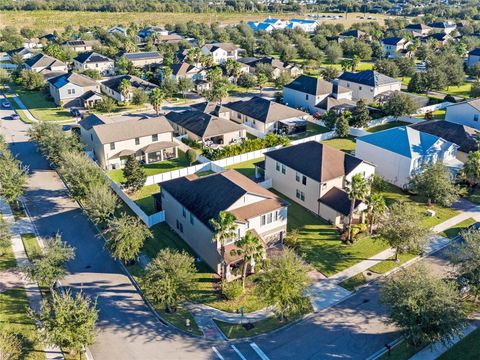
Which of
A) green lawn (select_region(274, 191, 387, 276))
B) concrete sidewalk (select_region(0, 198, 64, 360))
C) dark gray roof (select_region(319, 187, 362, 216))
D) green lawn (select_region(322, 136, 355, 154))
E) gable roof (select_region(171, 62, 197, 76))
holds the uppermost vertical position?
gable roof (select_region(171, 62, 197, 76))

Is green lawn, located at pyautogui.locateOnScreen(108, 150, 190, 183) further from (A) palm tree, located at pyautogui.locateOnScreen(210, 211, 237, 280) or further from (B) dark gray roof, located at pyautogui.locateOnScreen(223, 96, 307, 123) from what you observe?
(A) palm tree, located at pyautogui.locateOnScreen(210, 211, 237, 280)

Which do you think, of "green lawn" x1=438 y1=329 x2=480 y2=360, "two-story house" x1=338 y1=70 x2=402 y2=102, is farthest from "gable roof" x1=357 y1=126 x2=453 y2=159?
→ "two-story house" x1=338 y1=70 x2=402 y2=102

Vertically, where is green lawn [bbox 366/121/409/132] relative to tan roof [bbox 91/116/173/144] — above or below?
below

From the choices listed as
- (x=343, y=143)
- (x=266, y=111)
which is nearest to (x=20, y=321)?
(x=266, y=111)

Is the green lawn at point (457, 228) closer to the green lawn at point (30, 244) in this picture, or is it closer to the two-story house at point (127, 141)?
the two-story house at point (127, 141)

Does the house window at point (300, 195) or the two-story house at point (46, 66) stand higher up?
the two-story house at point (46, 66)

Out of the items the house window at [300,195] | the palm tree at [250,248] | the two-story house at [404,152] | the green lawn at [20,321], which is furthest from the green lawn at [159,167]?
the palm tree at [250,248]

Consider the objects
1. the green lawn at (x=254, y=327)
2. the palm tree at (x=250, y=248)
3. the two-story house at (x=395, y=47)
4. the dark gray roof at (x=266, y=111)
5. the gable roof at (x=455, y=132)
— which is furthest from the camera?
the two-story house at (x=395, y=47)
